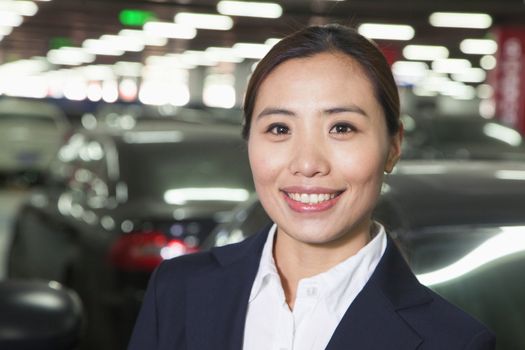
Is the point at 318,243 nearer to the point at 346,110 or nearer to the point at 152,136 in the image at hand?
the point at 346,110

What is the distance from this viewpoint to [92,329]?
6043mm

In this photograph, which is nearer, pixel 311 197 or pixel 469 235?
pixel 311 197

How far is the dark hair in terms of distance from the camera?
2.11m

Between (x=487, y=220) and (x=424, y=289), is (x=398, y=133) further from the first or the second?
(x=487, y=220)

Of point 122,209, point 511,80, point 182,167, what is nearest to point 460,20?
point 511,80

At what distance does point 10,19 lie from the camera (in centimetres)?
3778

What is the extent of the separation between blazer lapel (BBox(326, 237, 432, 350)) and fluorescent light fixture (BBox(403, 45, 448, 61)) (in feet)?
132

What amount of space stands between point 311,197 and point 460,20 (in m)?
28.4

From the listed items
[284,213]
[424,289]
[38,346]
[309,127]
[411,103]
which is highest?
[309,127]

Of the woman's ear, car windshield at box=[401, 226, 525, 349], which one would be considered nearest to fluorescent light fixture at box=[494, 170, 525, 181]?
car windshield at box=[401, 226, 525, 349]

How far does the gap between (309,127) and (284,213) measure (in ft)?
0.56

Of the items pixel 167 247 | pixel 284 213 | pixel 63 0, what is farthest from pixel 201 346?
pixel 63 0

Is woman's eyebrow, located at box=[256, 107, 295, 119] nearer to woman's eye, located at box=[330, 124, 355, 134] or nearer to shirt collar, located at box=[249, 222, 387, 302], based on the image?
woman's eye, located at box=[330, 124, 355, 134]

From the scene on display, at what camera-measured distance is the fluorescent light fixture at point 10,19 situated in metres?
35.3
